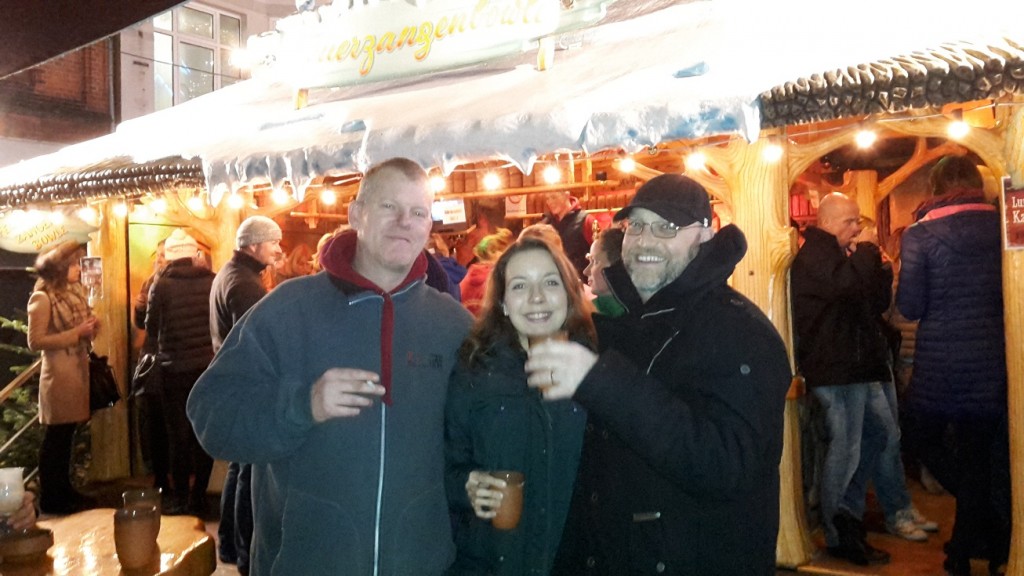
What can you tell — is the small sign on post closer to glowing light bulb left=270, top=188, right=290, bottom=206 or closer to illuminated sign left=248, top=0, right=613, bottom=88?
illuminated sign left=248, top=0, right=613, bottom=88

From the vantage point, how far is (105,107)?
46.0ft

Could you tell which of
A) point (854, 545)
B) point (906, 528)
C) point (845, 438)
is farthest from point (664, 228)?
point (906, 528)

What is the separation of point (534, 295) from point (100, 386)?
5790mm

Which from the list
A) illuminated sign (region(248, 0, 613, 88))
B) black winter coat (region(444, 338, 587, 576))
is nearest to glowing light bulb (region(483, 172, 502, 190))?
illuminated sign (region(248, 0, 613, 88))

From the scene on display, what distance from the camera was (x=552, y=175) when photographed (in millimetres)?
7863

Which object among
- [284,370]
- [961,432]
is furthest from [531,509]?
[961,432]

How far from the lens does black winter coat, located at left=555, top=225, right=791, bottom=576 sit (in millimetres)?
1936

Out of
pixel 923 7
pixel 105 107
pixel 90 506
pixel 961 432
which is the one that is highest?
pixel 105 107

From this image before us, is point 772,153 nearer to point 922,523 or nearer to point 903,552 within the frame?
point 903,552

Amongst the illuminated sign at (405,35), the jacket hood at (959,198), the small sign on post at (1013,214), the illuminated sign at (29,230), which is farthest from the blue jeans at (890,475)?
the illuminated sign at (29,230)

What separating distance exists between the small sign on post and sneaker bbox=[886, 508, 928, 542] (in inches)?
88.5

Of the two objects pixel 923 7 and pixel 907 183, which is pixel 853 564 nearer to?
pixel 923 7

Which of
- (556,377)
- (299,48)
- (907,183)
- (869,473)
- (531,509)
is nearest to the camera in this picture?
(556,377)

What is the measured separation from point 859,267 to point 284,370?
379 cm
